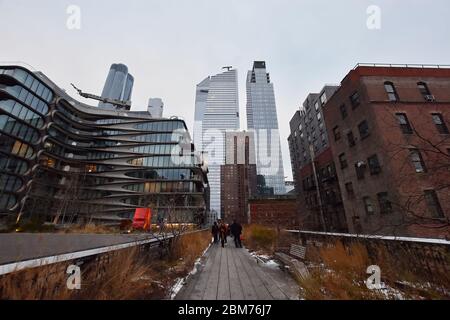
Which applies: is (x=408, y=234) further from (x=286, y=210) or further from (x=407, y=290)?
(x=286, y=210)

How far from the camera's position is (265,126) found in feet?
407

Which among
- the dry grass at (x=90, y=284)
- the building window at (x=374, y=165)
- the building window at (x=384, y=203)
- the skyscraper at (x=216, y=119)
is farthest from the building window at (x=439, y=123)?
the skyscraper at (x=216, y=119)

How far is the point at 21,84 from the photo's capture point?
32688 millimetres

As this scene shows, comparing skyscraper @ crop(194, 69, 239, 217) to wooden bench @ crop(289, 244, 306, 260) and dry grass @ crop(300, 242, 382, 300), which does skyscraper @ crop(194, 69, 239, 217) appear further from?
dry grass @ crop(300, 242, 382, 300)

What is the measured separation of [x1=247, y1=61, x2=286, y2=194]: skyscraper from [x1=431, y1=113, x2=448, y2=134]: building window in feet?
313

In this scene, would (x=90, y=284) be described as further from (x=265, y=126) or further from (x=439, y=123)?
(x=265, y=126)

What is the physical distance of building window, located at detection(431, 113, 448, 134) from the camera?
47.9ft

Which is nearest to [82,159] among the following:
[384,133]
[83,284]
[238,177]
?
[83,284]

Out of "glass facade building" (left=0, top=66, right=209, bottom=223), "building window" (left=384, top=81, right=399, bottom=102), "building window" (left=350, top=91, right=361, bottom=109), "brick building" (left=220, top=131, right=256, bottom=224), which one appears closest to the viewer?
"building window" (left=384, top=81, right=399, bottom=102)

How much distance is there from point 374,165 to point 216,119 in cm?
12535

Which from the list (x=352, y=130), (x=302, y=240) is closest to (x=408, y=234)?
(x=302, y=240)

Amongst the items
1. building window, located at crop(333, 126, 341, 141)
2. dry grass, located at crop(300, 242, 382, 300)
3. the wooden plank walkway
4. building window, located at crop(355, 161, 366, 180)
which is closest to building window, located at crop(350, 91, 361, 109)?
building window, located at crop(333, 126, 341, 141)
